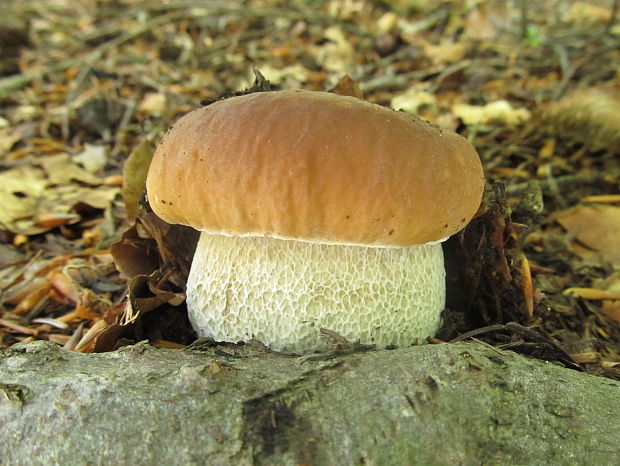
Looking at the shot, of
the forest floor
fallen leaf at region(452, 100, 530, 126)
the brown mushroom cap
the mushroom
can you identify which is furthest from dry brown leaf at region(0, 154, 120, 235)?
fallen leaf at region(452, 100, 530, 126)

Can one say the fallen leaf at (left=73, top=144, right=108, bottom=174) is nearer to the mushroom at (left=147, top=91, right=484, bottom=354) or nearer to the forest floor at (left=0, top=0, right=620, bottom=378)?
the forest floor at (left=0, top=0, right=620, bottom=378)

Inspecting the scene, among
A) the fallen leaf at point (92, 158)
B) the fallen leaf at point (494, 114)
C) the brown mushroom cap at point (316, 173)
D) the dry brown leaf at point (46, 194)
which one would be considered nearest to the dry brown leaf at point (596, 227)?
the fallen leaf at point (494, 114)

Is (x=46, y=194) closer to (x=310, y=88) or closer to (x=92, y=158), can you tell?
(x=92, y=158)

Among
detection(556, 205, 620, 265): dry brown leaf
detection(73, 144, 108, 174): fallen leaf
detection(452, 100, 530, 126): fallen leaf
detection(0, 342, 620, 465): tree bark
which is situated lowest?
detection(0, 342, 620, 465): tree bark

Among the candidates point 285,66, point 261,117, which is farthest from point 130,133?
point 261,117

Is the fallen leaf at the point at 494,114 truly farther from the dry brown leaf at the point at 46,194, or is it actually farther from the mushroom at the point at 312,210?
the dry brown leaf at the point at 46,194
